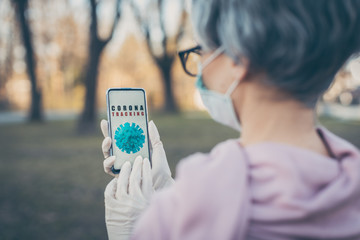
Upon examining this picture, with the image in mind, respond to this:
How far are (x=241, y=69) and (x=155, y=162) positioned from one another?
2.61 ft

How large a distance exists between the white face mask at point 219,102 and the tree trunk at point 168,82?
1009 inches

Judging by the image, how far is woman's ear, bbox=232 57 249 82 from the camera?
40.6 inches

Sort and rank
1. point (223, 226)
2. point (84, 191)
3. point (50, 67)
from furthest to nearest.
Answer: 1. point (50, 67)
2. point (84, 191)
3. point (223, 226)

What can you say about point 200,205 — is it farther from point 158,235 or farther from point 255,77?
point 255,77

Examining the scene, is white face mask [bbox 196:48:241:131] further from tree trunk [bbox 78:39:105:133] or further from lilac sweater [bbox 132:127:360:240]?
tree trunk [bbox 78:39:105:133]

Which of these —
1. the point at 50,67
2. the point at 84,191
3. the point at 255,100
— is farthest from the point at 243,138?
the point at 50,67

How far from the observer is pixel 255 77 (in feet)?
3.46

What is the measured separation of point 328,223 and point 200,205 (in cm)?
32

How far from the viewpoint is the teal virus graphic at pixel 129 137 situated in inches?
67.9

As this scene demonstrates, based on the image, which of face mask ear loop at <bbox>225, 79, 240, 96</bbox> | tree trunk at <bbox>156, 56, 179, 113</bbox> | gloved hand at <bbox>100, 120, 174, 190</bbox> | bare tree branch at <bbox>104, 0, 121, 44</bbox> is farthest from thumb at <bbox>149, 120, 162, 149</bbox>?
tree trunk at <bbox>156, 56, 179, 113</bbox>

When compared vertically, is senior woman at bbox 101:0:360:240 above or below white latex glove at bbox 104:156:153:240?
above

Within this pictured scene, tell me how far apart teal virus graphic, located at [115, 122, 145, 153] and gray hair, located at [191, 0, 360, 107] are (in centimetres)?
81

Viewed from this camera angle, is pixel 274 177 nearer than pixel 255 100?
Yes

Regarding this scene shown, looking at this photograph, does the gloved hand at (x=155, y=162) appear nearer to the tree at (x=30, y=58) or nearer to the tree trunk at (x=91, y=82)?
the tree trunk at (x=91, y=82)
